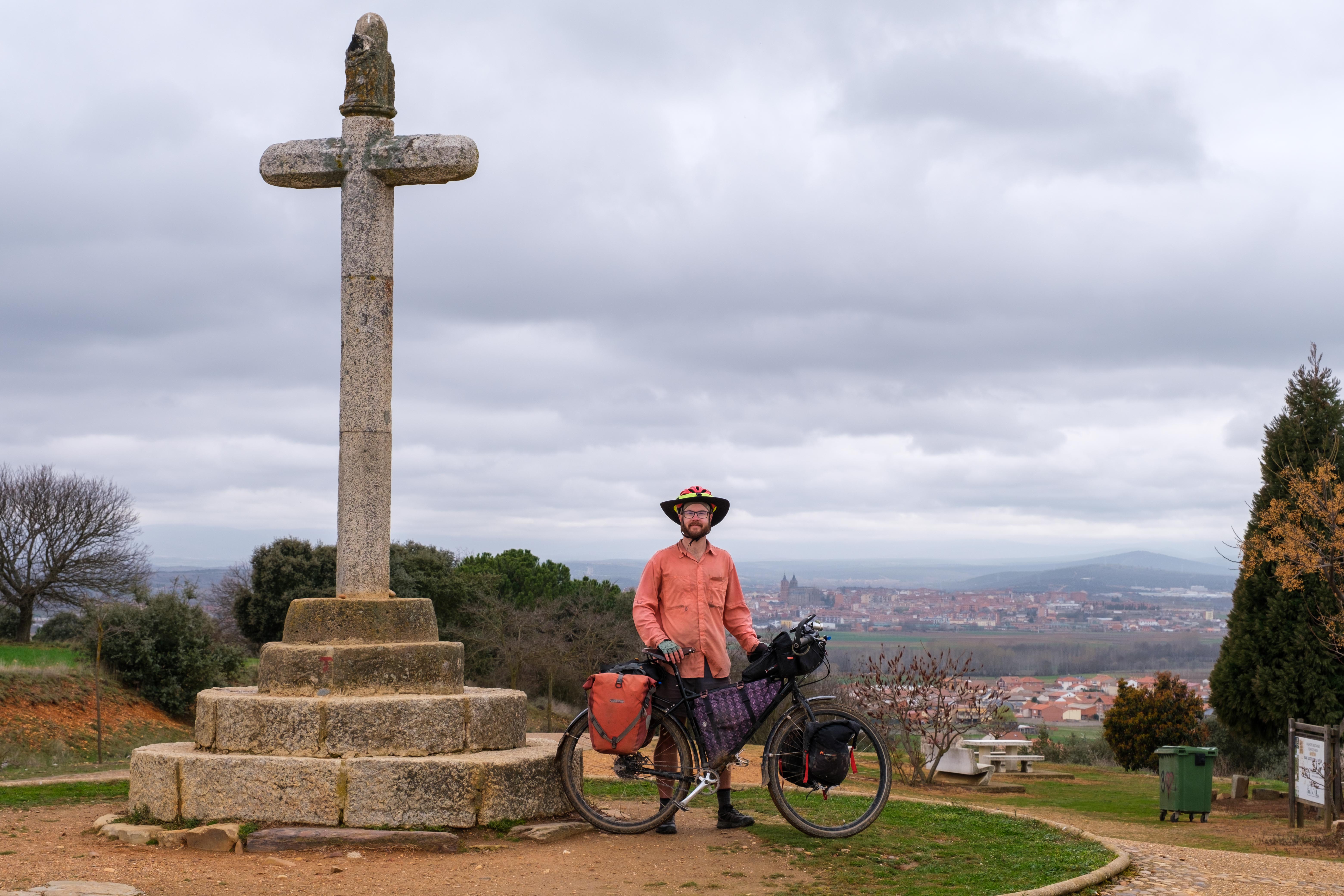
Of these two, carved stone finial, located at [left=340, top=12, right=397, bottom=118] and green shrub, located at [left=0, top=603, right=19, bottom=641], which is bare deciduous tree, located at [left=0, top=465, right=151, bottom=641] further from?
carved stone finial, located at [left=340, top=12, right=397, bottom=118]

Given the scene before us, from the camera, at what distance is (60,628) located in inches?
1422

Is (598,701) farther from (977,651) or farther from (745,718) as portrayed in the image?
(977,651)

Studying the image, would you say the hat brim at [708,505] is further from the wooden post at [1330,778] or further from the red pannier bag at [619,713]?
the wooden post at [1330,778]

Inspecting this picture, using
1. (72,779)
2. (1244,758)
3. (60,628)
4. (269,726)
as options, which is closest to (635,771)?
(269,726)

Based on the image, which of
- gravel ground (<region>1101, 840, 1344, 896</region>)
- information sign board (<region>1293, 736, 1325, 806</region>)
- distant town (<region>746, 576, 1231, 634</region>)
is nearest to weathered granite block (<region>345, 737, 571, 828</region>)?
gravel ground (<region>1101, 840, 1344, 896</region>)

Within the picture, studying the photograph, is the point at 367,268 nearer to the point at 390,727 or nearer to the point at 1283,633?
the point at 390,727

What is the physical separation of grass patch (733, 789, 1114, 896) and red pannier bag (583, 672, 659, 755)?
1061mm

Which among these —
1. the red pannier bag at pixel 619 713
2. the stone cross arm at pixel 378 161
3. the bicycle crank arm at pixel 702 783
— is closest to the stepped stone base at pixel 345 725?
the red pannier bag at pixel 619 713

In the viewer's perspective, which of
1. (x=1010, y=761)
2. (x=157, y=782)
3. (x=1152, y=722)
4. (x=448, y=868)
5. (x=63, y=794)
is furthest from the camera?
(x=1152, y=722)

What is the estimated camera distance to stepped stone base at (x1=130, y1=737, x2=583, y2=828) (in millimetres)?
6652

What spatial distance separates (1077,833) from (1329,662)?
1118 centimetres

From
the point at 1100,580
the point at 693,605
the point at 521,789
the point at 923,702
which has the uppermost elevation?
the point at 693,605

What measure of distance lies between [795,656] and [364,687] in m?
2.78

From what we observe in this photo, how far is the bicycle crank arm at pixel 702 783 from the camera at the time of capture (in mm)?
6613
